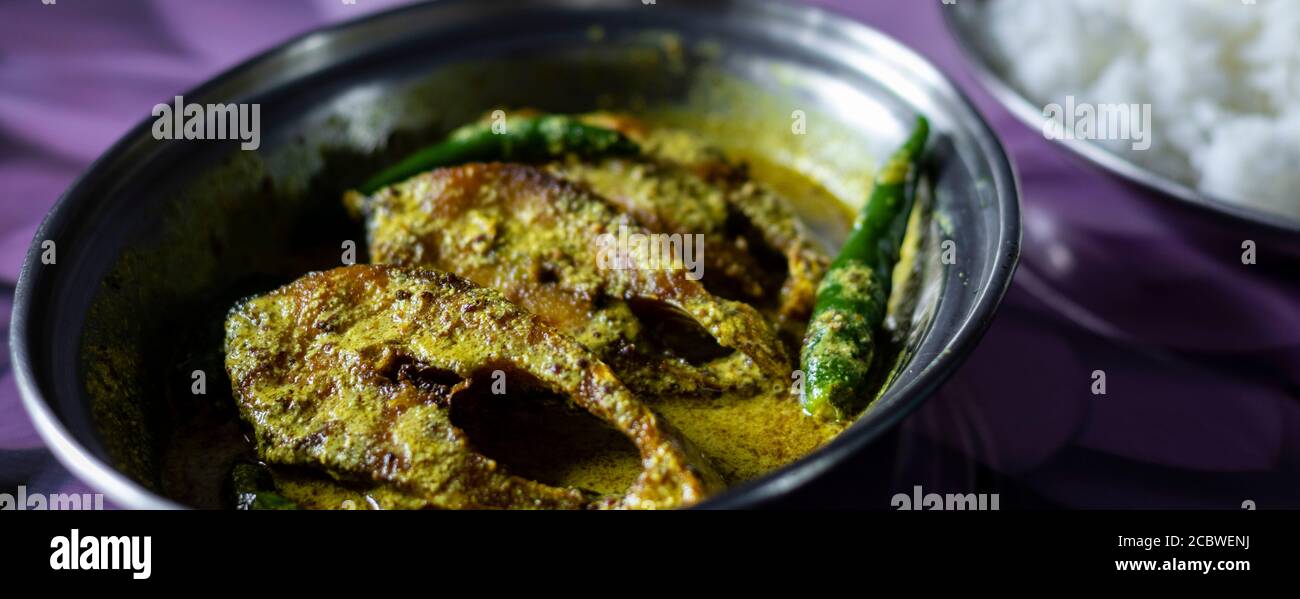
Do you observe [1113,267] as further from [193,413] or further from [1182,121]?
[193,413]

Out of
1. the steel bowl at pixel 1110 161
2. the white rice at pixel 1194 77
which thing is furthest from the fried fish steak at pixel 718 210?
the white rice at pixel 1194 77

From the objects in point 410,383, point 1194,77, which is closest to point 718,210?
point 410,383

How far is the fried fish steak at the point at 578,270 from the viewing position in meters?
2.31

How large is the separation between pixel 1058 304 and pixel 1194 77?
790 millimetres

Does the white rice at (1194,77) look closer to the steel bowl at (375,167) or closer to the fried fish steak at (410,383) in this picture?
the steel bowl at (375,167)

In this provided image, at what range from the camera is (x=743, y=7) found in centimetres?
323

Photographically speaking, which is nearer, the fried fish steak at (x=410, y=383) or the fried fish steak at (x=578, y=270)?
the fried fish steak at (x=410, y=383)

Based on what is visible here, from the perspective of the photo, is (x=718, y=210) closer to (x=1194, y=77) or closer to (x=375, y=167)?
(x=375, y=167)

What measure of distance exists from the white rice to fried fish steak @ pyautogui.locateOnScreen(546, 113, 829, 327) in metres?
Answer: 1.10

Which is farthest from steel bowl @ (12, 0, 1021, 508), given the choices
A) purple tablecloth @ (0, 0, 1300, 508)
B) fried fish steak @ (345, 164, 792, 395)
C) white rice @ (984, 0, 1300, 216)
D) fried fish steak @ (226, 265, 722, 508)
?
white rice @ (984, 0, 1300, 216)

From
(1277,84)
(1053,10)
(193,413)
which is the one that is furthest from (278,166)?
(1277,84)

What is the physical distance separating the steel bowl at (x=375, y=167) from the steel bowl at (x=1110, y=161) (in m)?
0.31

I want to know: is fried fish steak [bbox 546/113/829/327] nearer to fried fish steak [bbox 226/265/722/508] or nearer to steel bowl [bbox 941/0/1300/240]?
fried fish steak [bbox 226/265/722/508]
